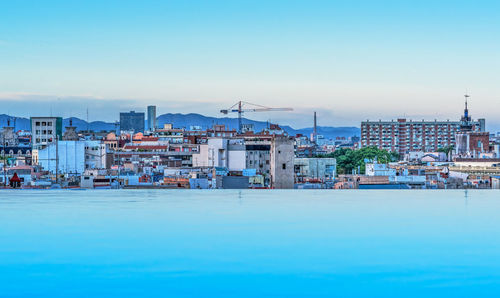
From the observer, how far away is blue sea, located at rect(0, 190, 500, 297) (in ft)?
13.7

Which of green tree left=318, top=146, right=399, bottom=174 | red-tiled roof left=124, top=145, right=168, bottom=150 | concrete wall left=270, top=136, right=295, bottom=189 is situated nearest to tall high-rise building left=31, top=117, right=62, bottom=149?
red-tiled roof left=124, top=145, right=168, bottom=150

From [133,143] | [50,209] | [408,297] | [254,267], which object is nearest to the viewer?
[408,297]

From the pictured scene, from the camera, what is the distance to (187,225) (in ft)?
20.5

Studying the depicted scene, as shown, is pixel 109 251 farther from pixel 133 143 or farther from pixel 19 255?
pixel 133 143

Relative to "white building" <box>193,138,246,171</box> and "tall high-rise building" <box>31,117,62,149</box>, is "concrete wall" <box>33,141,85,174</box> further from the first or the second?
"tall high-rise building" <box>31,117,62,149</box>

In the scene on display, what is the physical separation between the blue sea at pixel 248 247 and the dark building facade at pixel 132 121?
6971 cm

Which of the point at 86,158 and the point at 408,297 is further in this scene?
the point at 86,158

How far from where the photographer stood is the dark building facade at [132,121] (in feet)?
253

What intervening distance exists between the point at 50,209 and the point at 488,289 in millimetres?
4537

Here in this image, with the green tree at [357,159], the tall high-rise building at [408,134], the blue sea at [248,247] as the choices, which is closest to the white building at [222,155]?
the green tree at [357,159]

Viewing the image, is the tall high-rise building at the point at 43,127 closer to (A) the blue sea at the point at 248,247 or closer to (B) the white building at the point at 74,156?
(B) the white building at the point at 74,156

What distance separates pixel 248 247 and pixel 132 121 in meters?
74.2

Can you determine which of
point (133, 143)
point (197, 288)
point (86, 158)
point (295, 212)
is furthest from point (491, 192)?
point (133, 143)

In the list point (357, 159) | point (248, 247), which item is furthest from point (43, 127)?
point (248, 247)
